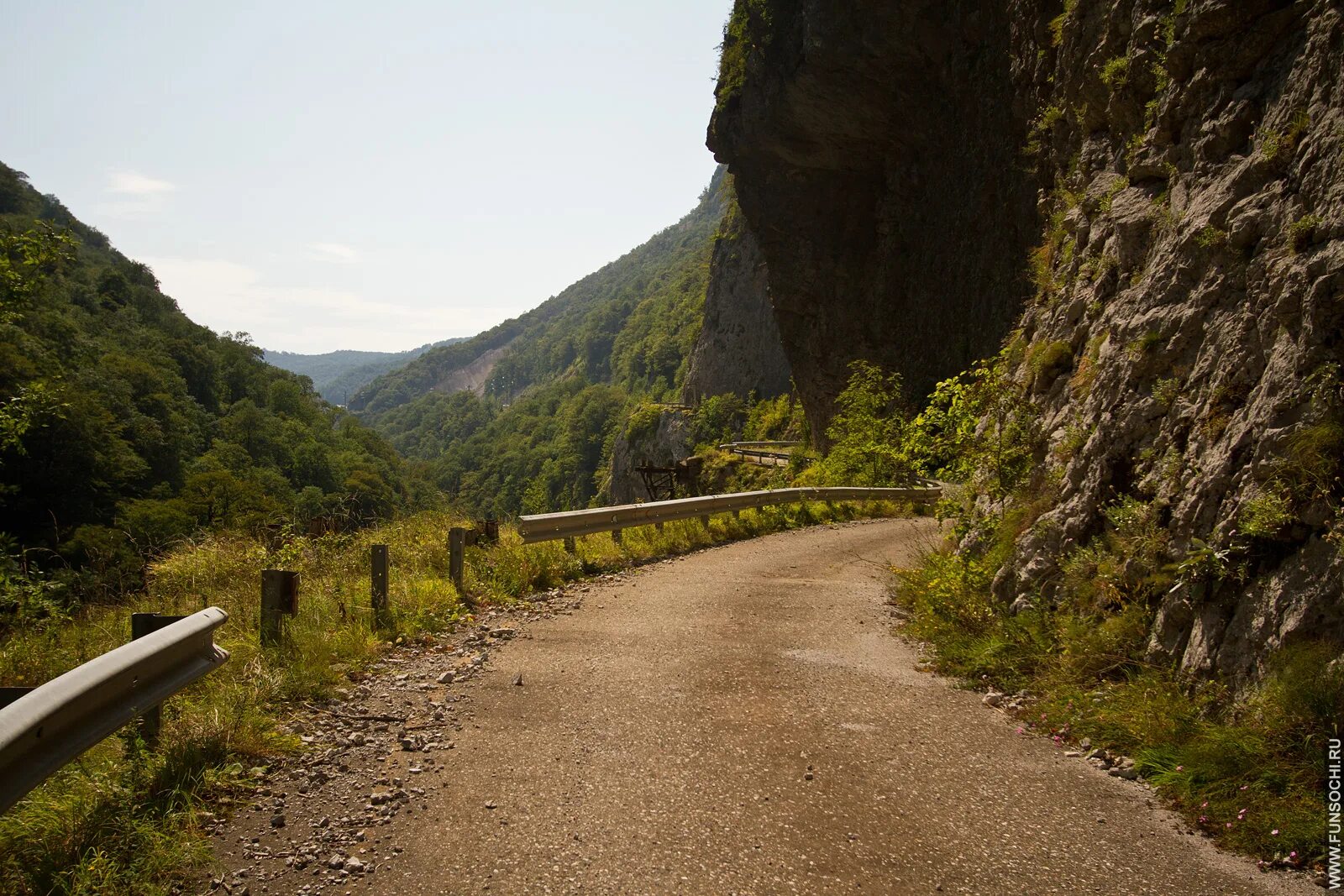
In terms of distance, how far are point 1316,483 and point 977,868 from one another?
282 centimetres

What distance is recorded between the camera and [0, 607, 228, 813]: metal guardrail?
2.90m

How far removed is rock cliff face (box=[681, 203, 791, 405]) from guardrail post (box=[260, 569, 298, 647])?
5846 centimetres

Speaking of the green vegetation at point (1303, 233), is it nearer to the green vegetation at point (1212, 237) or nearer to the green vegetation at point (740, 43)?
the green vegetation at point (1212, 237)

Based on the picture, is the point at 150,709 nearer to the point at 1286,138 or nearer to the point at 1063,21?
the point at 1286,138

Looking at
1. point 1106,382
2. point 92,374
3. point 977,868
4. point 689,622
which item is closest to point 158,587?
point 689,622

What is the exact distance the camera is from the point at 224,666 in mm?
5363

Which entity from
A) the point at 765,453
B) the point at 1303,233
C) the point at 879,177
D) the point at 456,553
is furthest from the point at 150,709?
the point at 765,453

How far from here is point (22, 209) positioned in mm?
103812

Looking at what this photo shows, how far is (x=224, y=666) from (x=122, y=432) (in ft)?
180

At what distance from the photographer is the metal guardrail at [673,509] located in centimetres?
1043

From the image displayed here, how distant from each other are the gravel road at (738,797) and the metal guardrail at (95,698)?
796 mm

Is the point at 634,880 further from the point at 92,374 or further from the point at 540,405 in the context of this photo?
the point at 540,405

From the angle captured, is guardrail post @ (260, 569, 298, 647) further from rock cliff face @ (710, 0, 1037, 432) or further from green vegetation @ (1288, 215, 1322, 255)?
rock cliff face @ (710, 0, 1037, 432)

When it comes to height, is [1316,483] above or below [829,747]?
above
